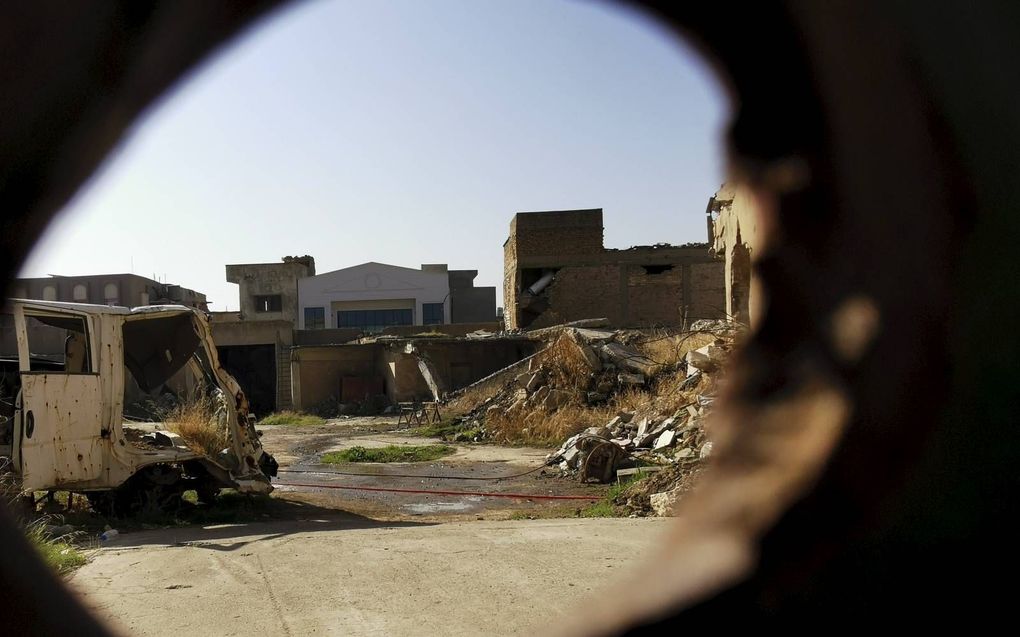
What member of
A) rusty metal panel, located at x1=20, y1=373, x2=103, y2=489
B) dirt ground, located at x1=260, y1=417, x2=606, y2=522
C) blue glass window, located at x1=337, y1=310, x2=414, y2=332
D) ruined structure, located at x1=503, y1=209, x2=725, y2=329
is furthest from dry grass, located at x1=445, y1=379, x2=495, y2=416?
blue glass window, located at x1=337, y1=310, x2=414, y2=332

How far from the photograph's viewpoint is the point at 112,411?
7.22 metres

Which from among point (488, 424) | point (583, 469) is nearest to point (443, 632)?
point (583, 469)

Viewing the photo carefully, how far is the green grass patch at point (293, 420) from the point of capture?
23.0 meters

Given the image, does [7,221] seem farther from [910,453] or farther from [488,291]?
[488,291]

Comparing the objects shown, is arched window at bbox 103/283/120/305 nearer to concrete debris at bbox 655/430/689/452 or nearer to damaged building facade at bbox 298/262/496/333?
concrete debris at bbox 655/430/689/452

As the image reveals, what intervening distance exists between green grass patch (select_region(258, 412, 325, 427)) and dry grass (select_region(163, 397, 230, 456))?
13.5 metres

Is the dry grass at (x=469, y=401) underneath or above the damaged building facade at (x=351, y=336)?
underneath

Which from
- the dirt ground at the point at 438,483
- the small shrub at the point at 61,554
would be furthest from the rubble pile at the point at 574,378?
the small shrub at the point at 61,554

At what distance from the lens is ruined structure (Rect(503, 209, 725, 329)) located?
29.9 meters

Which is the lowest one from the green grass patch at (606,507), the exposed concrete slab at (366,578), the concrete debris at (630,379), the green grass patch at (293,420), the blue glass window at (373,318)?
the green grass patch at (293,420)

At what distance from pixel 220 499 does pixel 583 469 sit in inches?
176

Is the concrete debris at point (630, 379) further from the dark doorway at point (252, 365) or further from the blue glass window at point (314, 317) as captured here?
the blue glass window at point (314, 317)

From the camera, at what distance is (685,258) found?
30062 millimetres

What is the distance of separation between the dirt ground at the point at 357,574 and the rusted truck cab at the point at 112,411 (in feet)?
2.60
